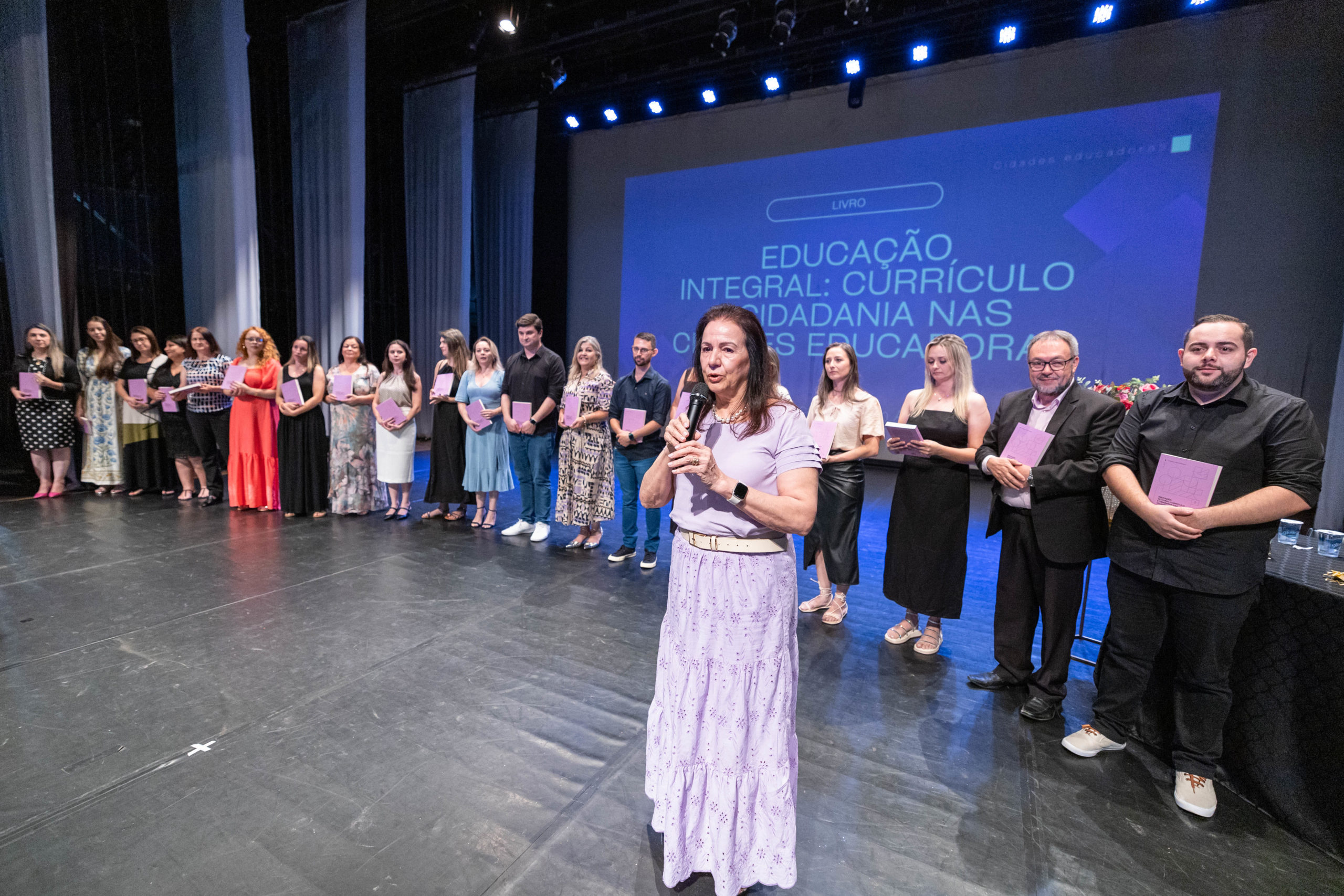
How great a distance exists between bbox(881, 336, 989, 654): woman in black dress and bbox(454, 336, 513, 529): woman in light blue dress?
3004 millimetres

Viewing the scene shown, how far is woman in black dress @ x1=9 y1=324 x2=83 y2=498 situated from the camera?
5.02 meters

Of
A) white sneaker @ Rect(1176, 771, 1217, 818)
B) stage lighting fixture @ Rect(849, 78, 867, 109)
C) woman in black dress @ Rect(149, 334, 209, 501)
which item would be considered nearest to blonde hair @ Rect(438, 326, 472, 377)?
woman in black dress @ Rect(149, 334, 209, 501)

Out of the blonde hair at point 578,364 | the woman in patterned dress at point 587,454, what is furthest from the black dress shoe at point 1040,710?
the blonde hair at point 578,364

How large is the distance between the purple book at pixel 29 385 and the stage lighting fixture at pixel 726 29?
7.01 m

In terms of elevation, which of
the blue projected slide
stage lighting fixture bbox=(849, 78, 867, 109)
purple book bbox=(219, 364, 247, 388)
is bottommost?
purple book bbox=(219, 364, 247, 388)

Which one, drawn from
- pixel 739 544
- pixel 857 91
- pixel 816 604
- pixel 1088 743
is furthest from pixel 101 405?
pixel 857 91

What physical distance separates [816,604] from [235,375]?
482cm

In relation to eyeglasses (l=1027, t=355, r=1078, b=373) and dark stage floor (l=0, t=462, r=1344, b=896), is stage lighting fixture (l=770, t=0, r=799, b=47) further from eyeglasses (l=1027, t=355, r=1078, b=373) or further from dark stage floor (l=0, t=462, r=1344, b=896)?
dark stage floor (l=0, t=462, r=1344, b=896)

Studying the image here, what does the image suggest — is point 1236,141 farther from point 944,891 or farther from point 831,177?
point 944,891

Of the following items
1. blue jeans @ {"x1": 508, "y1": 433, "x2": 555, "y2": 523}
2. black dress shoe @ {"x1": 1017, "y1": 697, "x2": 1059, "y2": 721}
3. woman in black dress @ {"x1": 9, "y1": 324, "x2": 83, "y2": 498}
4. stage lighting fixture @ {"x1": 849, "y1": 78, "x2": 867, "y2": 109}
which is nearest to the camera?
black dress shoe @ {"x1": 1017, "y1": 697, "x2": 1059, "y2": 721}

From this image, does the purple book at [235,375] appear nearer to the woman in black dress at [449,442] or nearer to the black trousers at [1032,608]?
the woman in black dress at [449,442]

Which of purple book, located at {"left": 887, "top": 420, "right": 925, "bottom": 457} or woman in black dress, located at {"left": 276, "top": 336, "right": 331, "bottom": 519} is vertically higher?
purple book, located at {"left": 887, "top": 420, "right": 925, "bottom": 457}

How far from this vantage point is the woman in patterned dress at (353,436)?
4891mm

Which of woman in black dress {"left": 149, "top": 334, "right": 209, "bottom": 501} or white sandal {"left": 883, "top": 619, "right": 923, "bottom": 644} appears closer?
white sandal {"left": 883, "top": 619, "right": 923, "bottom": 644}
